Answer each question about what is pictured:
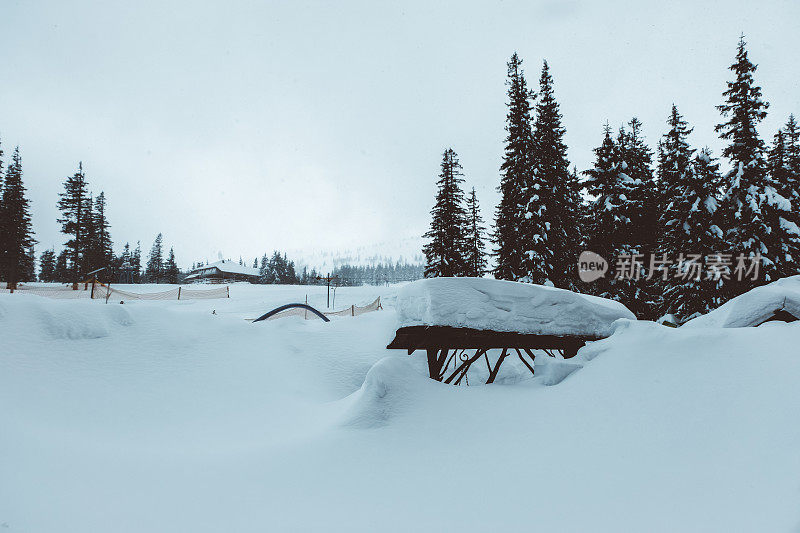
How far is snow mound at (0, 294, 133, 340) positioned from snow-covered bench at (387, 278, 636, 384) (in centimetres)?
566

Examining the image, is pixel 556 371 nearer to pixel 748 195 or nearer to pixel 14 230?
pixel 748 195

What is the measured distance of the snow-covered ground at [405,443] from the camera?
2740 mm

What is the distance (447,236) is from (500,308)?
68.5 feet

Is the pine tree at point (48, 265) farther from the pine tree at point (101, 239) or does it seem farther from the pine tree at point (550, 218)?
the pine tree at point (550, 218)

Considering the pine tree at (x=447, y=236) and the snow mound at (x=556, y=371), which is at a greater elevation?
the pine tree at (x=447, y=236)

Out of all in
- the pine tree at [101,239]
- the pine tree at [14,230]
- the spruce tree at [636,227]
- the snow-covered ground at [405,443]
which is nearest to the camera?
the snow-covered ground at [405,443]

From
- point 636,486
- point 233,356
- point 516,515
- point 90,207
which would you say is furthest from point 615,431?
point 90,207

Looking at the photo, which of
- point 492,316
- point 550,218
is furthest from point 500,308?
point 550,218

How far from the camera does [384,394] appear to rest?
15.5 feet

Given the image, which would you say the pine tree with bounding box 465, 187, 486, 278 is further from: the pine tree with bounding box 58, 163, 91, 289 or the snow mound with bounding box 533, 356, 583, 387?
the pine tree with bounding box 58, 163, 91, 289

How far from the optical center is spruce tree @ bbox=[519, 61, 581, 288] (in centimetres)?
1803

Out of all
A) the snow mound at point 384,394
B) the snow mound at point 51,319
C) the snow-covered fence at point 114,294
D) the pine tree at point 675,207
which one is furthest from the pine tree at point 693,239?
the snow-covered fence at point 114,294

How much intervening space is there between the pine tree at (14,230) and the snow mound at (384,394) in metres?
44.4

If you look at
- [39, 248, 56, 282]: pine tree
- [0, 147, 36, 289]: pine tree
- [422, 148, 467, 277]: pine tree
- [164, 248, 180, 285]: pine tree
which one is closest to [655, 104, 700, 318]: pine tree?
[422, 148, 467, 277]: pine tree
